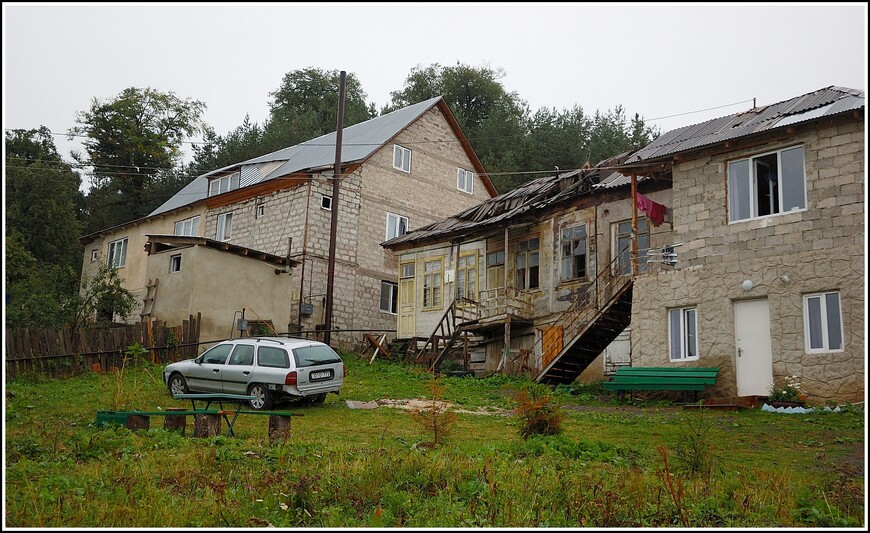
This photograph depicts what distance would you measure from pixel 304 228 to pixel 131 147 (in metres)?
24.4

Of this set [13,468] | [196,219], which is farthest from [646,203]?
[196,219]

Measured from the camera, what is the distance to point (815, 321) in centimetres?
1938

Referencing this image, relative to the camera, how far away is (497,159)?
56.2 meters

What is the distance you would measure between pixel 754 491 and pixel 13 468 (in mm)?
8563

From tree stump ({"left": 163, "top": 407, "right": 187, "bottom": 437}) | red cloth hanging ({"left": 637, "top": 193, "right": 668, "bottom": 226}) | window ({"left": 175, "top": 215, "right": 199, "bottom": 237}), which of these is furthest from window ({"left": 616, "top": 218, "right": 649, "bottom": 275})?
window ({"left": 175, "top": 215, "right": 199, "bottom": 237})

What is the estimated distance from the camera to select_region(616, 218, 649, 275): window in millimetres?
26234

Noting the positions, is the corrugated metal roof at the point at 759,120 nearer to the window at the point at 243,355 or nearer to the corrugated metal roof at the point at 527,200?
the corrugated metal roof at the point at 527,200

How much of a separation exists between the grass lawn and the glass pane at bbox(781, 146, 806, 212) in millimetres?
5491

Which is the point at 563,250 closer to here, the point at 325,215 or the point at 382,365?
the point at 382,365

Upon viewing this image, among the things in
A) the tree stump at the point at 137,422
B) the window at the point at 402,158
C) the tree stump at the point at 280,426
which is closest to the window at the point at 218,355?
the tree stump at the point at 137,422

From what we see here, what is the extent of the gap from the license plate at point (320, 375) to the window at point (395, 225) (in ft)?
63.6

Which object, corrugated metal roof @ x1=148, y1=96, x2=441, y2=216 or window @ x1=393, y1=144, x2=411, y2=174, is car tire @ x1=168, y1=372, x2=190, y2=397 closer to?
corrugated metal roof @ x1=148, y1=96, x2=441, y2=216

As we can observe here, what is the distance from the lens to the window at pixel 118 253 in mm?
45131

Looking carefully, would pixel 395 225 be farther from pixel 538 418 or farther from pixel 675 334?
pixel 538 418
